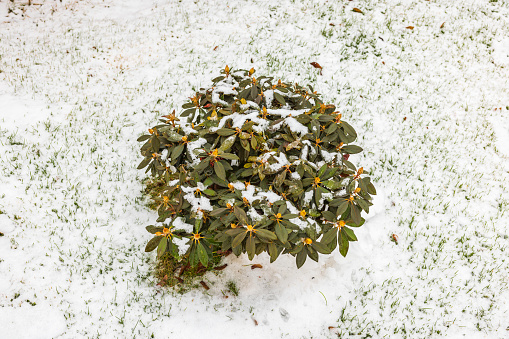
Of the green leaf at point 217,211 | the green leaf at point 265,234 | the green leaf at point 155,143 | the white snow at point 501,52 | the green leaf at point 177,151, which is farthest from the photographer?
the white snow at point 501,52

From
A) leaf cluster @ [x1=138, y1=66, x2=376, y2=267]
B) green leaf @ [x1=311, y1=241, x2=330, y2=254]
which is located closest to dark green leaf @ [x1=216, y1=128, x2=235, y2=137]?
leaf cluster @ [x1=138, y1=66, x2=376, y2=267]

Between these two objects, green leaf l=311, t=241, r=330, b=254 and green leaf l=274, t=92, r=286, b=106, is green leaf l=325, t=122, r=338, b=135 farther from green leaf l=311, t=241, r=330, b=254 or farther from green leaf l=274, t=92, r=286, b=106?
green leaf l=311, t=241, r=330, b=254

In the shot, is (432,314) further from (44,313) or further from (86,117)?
(86,117)

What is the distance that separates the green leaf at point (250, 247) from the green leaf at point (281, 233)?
0.21 m

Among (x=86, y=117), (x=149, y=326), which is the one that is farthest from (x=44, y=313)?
(x=86, y=117)

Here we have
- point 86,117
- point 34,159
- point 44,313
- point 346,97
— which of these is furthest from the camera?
point 346,97

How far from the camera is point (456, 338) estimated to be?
322cm

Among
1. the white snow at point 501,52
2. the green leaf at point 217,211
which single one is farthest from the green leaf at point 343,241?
the white snow at point 501,52

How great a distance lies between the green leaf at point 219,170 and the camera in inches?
113

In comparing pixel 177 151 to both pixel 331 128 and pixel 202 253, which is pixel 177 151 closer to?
pixel 202 253

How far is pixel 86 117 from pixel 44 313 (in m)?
3.25

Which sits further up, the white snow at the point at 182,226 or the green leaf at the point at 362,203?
the green leaf at the point at 362,203

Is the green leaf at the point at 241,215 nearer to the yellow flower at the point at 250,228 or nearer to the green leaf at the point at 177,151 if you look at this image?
the yellow flower at the point at 250,228

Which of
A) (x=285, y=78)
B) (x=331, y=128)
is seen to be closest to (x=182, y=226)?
(x=331, y=128)
